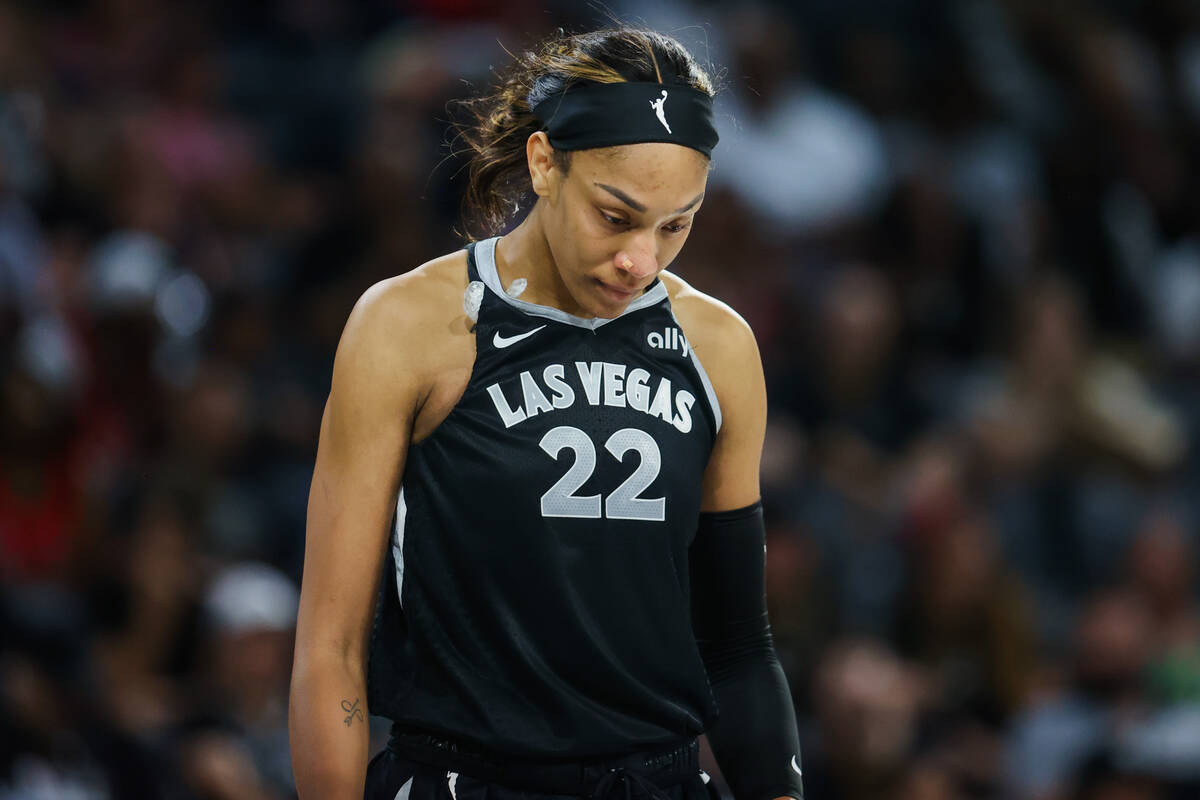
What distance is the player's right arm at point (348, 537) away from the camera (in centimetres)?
229

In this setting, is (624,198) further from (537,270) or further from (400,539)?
(400,539)

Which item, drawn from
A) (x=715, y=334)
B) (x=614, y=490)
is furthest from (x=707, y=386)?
(x=614, y=490)

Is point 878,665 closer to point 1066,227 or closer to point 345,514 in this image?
point 1066,227

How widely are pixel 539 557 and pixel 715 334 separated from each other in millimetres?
492

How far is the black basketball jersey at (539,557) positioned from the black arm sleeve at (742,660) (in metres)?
0.19

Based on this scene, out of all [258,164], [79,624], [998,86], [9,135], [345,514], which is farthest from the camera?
[998,86]

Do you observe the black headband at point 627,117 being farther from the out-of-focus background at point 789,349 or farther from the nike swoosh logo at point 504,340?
the out-of-focus background at point 789,349

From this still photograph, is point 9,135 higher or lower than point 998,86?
lower

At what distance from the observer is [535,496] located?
2.31 m

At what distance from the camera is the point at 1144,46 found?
834 cm

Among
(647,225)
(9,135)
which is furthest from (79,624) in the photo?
(647,225)

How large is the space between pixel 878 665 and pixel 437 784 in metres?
3.23

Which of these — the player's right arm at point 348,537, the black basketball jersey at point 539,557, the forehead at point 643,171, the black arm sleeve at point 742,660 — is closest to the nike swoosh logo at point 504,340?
the black basketball jersey at point 539,557

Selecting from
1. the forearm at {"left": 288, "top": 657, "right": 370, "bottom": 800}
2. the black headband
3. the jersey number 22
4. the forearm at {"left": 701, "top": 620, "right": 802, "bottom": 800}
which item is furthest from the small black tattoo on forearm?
the black headband
